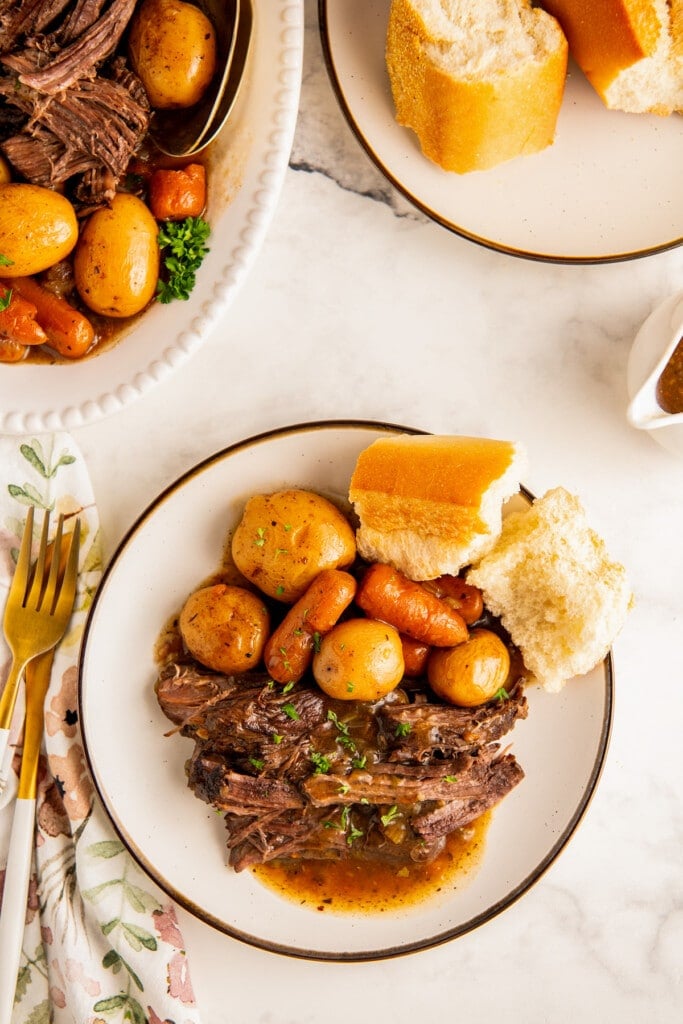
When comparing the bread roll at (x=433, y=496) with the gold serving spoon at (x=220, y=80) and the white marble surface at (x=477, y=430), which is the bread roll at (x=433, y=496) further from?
the gold serving spoon at (x=220, y=80)

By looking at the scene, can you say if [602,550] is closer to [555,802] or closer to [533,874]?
[555,802]

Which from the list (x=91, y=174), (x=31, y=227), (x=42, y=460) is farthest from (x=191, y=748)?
(x=91, y=174)

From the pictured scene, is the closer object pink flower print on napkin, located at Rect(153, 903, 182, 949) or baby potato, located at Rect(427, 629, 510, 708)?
baby potato, located at Rect(427, 629, 510, 708)

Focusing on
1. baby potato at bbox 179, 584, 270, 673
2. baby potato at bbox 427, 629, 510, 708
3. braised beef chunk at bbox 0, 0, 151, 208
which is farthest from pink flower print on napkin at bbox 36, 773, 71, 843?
braised beef chunk at bbox 0, 0, 151, 208

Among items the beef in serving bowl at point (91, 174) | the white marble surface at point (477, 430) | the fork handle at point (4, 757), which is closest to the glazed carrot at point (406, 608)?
the white marble surface at point (477, 430)

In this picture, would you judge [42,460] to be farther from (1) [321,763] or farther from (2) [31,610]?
(1) [321,763]

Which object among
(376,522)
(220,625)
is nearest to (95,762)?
(220,625)

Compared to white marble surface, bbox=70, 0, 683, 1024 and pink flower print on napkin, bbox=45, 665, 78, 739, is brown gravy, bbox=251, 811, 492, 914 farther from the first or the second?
pink flower print on napkin, bbox=45, 665, 78, 739
